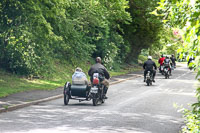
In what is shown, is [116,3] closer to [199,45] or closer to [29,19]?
[29,19]

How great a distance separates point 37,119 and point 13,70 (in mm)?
13363

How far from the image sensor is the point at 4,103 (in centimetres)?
1512

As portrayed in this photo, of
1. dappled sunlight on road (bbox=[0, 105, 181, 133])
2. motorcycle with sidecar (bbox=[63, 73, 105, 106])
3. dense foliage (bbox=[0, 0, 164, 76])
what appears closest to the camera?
dappled sunlight on road (bbox=[0, 105, 181, 133])

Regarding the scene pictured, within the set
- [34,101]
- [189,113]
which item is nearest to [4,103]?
[34,101]

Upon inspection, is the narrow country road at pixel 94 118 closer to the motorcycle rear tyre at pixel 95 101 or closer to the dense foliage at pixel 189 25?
the motorcycle rear tyre at pixel 95 101

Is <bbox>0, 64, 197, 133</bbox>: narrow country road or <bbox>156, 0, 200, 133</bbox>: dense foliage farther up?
<bbox>156, 0, 200, 133</bbox>: dense foliage

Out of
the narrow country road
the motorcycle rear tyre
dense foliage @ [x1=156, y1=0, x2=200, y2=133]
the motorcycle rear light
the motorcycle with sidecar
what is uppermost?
dense foliage @ [x1=156, y1=0, x2=200, y2=133]

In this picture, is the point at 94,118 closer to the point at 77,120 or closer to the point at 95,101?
the point at 77,120

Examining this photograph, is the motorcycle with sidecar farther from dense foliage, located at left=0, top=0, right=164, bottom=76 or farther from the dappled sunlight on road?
dense foliage, located at left=0, top=0, right=164, bottom=76

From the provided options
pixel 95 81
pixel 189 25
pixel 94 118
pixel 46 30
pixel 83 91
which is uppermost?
pixel 46 30

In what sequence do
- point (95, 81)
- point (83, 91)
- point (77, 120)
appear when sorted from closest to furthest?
point (77, 120) → point (83, 91) → point (95, 81)

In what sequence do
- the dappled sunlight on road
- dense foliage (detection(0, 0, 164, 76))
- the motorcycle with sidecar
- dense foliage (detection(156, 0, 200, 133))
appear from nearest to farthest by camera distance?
1. dense foliage (detection(156, 0, 200, 133))
2. the dappled sunlight on road
3. the motorcycle with sidecar
4. dense foliage (detection(0, 0, 164, 76))

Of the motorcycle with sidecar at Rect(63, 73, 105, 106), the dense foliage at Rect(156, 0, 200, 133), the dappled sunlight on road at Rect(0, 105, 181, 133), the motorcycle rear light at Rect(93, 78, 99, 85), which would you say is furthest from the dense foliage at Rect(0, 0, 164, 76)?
the dense foliage at Rect(156, 0, 200, 133)

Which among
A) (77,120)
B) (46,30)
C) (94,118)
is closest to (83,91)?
(94,118)
